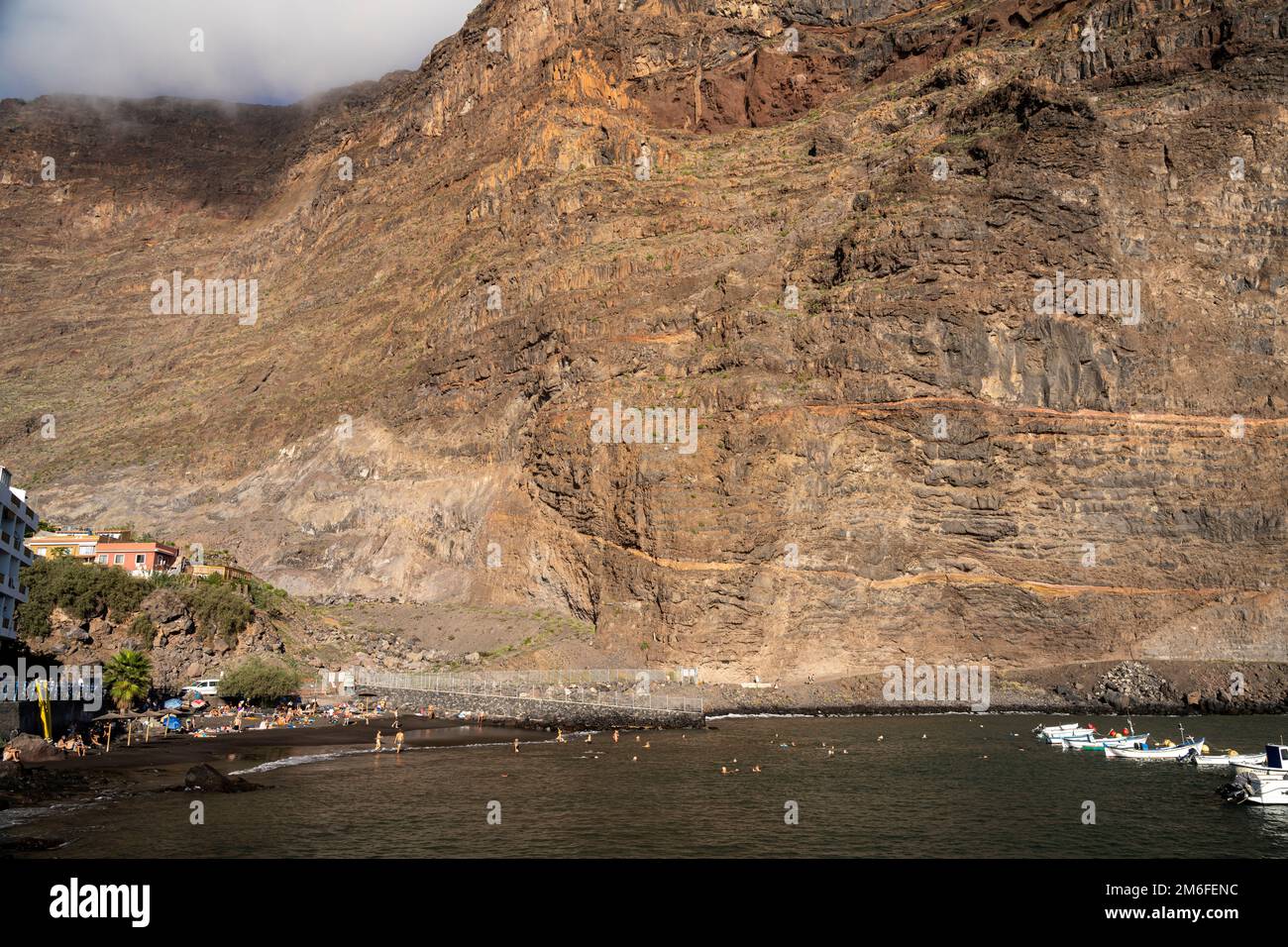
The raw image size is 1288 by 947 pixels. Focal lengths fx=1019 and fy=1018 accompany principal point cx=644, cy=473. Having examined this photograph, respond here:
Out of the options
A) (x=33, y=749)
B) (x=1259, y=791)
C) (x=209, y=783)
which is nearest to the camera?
(x=1259, y=791)

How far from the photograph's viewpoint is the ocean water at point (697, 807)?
28750 mm

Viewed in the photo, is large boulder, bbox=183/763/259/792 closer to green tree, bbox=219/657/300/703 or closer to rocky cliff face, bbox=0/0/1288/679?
green tree, bbox=219/657/300/703

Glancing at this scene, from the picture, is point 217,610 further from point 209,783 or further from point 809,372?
point 809,372

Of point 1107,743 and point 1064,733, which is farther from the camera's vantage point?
point 1064,733

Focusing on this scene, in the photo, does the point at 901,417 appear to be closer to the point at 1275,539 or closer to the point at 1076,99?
the point at 1275,539

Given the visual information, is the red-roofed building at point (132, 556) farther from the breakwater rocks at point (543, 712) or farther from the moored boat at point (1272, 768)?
the moored boat at point (1272, 768)

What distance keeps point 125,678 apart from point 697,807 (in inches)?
1604

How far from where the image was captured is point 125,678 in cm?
6009

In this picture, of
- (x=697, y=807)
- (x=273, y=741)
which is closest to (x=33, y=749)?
(x=273, y=741)

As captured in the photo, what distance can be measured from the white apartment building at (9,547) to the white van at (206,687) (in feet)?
44.8

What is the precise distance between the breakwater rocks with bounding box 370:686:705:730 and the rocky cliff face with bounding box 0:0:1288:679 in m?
9.70

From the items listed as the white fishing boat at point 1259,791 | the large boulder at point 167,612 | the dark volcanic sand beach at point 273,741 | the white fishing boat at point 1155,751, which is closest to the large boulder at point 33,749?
the dark volcanic sand beach at point 273,741
